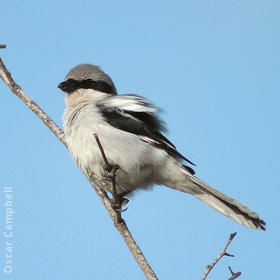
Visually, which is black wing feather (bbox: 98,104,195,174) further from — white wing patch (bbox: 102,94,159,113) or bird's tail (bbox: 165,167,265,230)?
bird's tail (bbox: 165,167,265,230)

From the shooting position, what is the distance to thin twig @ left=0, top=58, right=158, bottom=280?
324 centimetres

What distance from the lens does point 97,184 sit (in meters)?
4.41

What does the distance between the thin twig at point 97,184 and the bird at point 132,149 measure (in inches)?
4.8

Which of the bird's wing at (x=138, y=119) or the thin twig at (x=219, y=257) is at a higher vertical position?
the bird's wing at (x=138, y=119)

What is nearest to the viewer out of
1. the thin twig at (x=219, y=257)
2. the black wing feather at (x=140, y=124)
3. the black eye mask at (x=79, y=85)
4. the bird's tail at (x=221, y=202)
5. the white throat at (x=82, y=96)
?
the thin twig at (x=219, y=257)

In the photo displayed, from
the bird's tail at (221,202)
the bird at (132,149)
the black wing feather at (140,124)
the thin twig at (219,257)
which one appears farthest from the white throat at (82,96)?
the thin twig at (219,257)

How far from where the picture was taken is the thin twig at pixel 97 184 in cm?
324

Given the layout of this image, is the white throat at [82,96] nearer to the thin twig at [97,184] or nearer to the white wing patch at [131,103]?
the white wing patch at [131,103]

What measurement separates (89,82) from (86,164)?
1179 millimetres

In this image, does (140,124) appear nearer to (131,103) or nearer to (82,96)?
(131,103)

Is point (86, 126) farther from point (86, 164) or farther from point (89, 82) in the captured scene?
point (89, 82)

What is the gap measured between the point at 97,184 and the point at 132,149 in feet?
1.54

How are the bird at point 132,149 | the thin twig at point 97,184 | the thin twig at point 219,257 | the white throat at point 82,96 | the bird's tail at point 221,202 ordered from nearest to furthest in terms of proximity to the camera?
the thin twig at point 219,257 < the thin twig at point 97,184 < the bird's tail at point 221,202 < the bird at point 132,149 < the white throat at point 82,96

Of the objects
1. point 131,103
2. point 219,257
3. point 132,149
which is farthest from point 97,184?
point 219,257
